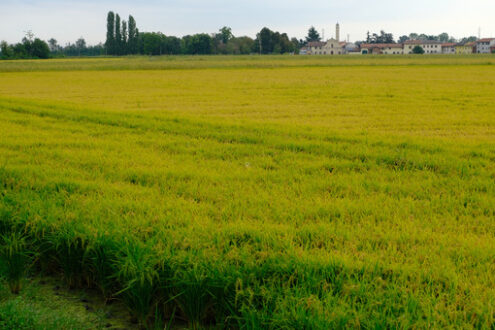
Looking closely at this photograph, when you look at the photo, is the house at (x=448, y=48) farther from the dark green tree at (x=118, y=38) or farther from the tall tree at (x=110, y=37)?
the tall tree at (x=110, y=37)

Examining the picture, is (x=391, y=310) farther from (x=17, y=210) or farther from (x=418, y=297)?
(x=17, y=210)

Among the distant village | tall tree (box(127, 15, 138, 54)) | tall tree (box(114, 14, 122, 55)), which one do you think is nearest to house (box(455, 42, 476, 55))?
→ the distant village

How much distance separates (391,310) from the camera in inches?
120

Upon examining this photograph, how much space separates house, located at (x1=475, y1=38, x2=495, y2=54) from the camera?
179 meters

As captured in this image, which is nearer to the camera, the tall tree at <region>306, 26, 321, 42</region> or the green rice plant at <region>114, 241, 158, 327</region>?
the green rice plant at <region>114, 241, 158, 327</region>

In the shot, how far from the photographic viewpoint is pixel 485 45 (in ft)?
598

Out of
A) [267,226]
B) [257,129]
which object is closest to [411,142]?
[257,129]

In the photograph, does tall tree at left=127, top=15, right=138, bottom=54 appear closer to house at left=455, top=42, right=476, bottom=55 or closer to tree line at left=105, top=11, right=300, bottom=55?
tree line at left=105, top=11, right=300, bottom=55

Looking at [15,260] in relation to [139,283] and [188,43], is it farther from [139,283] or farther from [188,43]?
[188,43]

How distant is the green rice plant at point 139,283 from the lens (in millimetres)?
3594

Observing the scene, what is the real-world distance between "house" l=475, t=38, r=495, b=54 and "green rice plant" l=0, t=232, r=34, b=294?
201876mm

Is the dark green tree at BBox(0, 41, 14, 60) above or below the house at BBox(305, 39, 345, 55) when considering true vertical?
below

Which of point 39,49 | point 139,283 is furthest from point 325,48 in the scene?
point 139,283

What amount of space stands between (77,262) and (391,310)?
2.71 m
